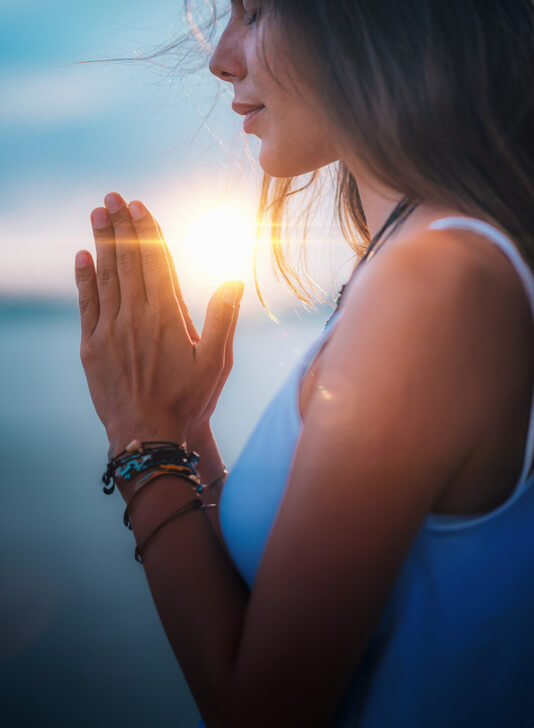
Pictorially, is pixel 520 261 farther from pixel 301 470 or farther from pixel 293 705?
pixel 293 705

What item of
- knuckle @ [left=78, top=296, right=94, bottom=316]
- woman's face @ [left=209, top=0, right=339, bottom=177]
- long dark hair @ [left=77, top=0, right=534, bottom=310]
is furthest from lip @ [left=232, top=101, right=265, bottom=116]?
knuckle @ [left=78, top=296, right=94, bottom=316]

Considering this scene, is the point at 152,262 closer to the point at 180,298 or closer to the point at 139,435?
the point at 180,298

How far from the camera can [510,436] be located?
0.62m

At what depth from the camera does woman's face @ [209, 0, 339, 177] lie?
97cm

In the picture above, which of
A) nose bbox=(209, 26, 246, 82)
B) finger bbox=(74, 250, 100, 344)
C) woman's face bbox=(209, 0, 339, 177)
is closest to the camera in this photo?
woman's face bbox=(209, 0, 339, 177)

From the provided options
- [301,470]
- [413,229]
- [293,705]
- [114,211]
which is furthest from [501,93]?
[293,705]

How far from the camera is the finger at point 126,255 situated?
1.12 metres

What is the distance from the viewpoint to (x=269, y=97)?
40.5 inches

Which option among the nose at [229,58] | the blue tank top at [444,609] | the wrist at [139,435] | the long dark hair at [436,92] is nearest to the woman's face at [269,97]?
the nose at [229,58]

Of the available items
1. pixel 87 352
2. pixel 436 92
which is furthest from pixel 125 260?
pixel 436 92

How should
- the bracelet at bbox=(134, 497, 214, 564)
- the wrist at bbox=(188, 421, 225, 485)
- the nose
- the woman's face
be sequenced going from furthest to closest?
the wrist at bbox=(188, 421, 225, 485) < the nose < the woman's face < the bracelet at bbox=(134, 497, 214, 564)

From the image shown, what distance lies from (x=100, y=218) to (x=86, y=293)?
0.60ft

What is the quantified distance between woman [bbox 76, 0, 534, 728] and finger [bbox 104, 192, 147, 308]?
0.02 metres

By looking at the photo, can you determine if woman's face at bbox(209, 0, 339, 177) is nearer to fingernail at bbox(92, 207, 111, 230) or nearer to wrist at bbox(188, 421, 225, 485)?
fingernail at bbox(92, 207, 111, 230)
